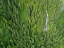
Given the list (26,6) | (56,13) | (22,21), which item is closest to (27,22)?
(22,21)

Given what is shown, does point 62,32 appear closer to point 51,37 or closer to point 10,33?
point 51,37

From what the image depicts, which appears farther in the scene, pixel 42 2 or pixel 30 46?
pixel 42 2

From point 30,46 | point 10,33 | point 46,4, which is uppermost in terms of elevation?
point 46,4

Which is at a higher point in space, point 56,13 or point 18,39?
point 56,13

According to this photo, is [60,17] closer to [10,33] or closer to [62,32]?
[62,32]

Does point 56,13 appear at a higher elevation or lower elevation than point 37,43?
higher

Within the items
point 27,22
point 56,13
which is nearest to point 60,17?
point 56,13
